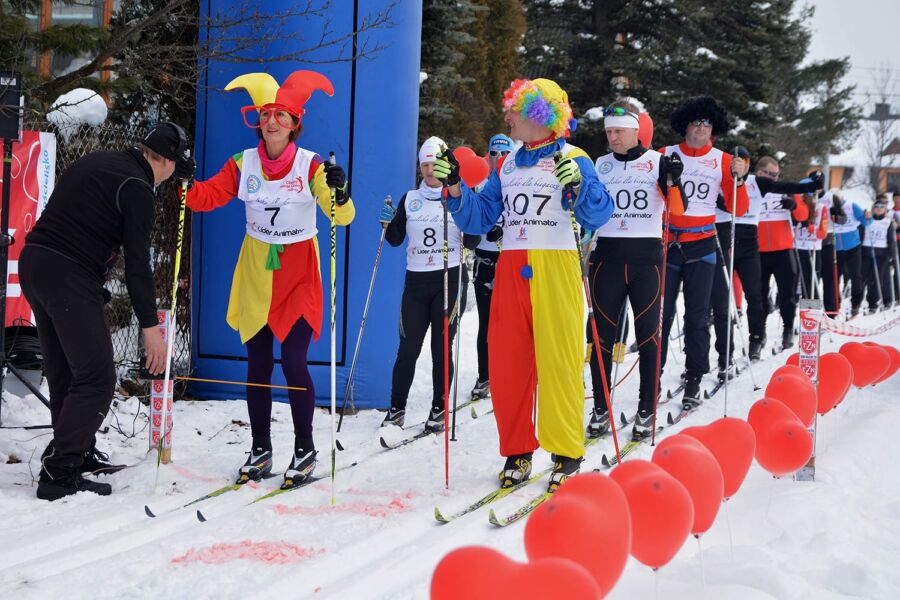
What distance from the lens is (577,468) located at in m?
Result: 4.62

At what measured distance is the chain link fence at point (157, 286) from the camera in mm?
6422

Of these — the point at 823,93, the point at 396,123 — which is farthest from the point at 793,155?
the point at 396,123

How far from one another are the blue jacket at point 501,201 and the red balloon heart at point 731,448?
1.27 m

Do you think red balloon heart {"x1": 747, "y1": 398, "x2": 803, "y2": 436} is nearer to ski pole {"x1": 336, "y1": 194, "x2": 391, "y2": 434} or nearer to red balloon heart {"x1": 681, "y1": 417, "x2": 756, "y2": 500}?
red balloon heart {"x1": 681, "y1": 417, "x2": 756, "y2": 500}

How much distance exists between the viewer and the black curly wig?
6637mm

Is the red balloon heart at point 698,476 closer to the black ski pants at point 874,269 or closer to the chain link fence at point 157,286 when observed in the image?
the chain link fence at point 157,286

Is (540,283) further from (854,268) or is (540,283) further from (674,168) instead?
(854,268)

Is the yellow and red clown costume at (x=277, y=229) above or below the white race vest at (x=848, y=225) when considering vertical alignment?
below

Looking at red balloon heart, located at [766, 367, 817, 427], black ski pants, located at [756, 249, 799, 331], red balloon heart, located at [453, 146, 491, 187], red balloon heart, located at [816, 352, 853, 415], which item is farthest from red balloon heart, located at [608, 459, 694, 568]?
black ski pants, located at [756, 249, 799, 331]

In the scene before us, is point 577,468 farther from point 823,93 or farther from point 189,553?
point 823,93

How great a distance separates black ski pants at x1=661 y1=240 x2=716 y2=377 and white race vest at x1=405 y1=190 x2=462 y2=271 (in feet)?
5.63

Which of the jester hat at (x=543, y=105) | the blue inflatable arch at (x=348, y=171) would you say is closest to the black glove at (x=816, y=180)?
the blue inflatable arch at (x=348, y=171)

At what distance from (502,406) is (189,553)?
174 centimetres

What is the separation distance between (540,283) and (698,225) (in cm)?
252
